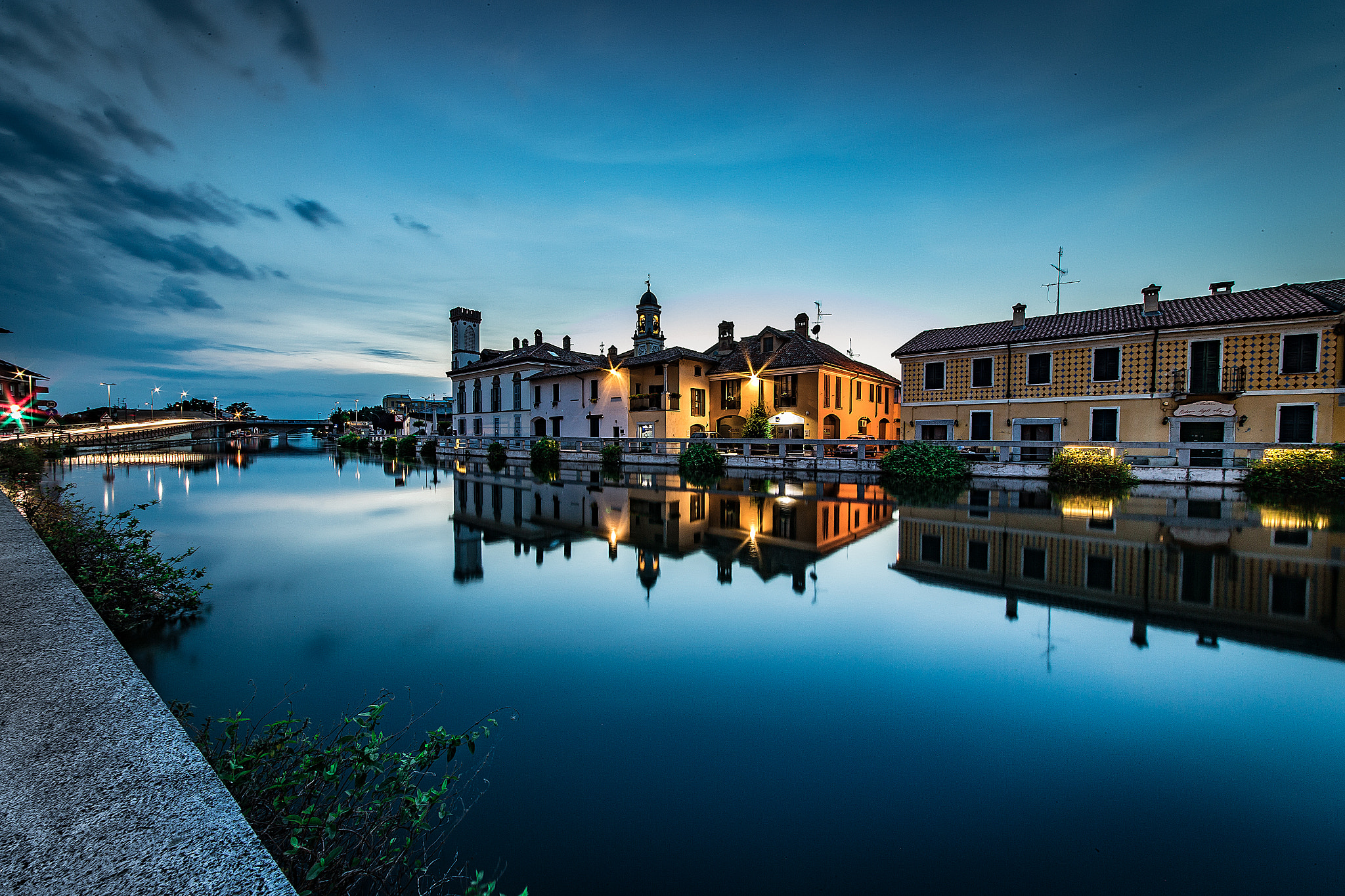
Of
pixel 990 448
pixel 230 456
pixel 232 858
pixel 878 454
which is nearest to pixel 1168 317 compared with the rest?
pixel 990 448

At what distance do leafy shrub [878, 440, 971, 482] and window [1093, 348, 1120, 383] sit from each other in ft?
27.7

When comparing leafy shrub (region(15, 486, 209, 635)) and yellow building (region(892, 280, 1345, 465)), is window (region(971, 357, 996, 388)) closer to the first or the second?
yellow building (region(892, 280, 1345, 465))

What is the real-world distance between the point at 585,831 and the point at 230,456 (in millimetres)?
48955

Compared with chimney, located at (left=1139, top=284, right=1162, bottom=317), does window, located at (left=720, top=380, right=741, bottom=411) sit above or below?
below

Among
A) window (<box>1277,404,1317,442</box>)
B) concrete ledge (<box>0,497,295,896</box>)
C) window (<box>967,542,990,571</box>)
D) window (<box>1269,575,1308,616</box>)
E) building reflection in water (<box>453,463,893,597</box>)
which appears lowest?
building reflection in water (<box>453,463,893,597</box>)

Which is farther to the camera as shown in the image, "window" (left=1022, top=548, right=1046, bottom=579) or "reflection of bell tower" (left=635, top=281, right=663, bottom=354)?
"reflection of bell tower" (left=635, top=281, right=663, bottom=354)

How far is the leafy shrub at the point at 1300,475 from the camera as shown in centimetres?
1502

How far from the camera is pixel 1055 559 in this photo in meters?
8.02

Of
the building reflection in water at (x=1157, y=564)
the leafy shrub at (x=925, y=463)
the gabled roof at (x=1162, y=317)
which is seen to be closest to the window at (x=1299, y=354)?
the gabled roof at (x=1162, y=317)

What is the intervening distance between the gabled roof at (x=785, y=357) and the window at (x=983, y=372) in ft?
22.5

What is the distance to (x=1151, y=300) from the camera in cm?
2366

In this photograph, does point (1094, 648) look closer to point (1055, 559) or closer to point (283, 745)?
point (1055, 559)

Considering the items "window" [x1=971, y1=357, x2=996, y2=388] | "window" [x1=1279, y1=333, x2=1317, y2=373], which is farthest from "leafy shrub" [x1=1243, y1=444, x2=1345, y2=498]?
"window" [x1=971, y1=357, x2=996, y2=388]

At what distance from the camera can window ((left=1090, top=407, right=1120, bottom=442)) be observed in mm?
23703
